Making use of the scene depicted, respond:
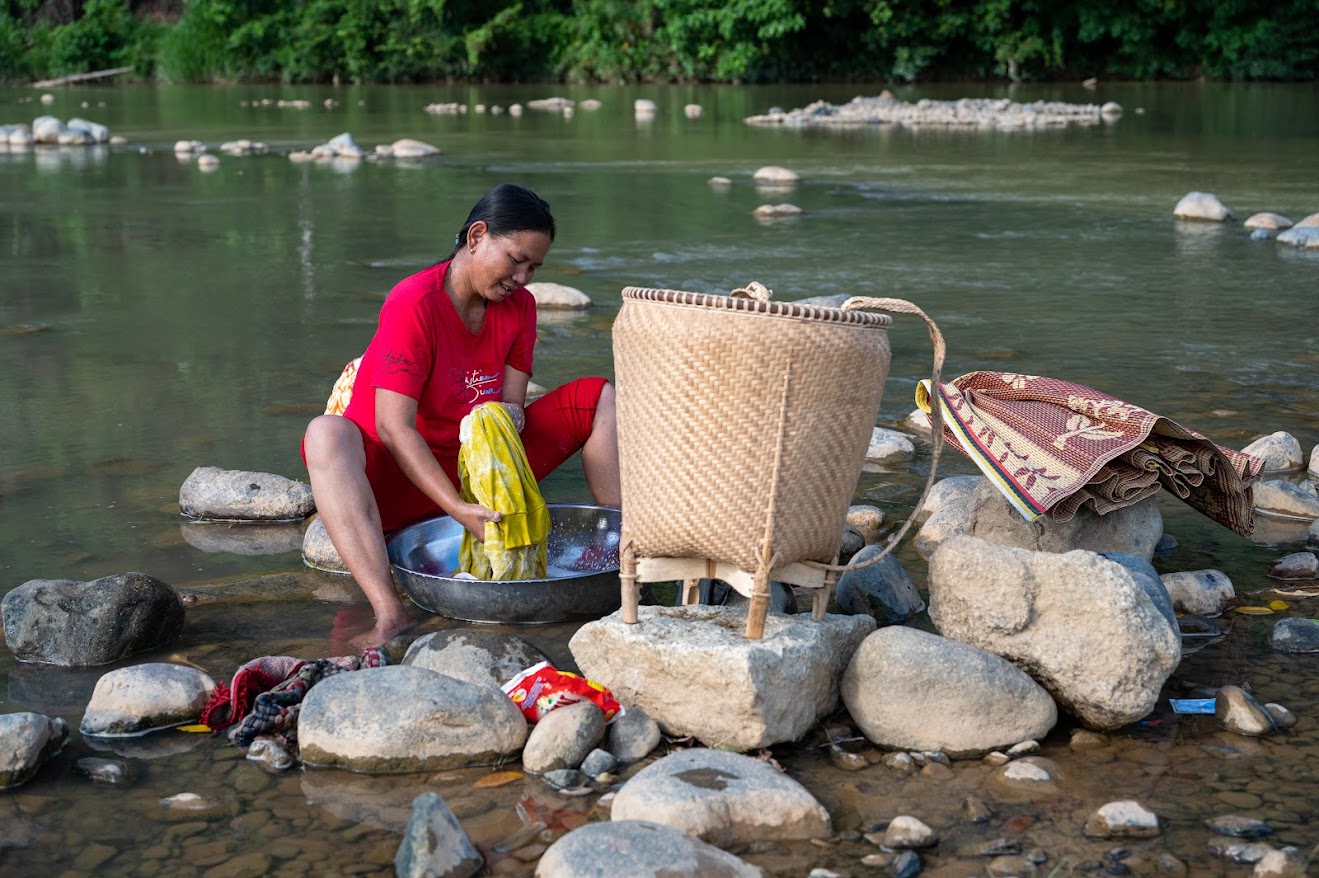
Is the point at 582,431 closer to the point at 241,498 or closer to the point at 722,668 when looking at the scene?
the point at 241,498

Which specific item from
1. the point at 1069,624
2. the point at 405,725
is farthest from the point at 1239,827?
the point at 405,725

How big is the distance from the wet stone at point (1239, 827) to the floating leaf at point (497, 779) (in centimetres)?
130

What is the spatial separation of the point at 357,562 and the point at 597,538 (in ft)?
2.40

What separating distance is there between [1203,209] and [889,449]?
241 inches

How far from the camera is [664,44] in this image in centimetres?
2995

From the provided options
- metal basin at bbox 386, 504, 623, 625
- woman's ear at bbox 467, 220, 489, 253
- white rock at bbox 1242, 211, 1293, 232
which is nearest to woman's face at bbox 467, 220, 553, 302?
woman's ear at bbox 467, 220, 489, 253

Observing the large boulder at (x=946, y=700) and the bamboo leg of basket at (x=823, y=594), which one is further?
the bamboo leg of basket at (x=823, y=594)

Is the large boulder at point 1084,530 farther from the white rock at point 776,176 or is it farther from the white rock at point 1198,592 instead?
the white rock at point 776,176

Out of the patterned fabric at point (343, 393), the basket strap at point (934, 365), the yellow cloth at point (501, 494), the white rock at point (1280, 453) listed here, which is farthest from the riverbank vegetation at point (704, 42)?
the basket strap at point (934, 365)

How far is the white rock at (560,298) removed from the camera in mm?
7441

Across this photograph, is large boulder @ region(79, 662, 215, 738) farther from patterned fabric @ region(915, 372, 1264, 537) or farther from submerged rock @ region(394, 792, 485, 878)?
patterned fabric @ region(915, 372, 1264, 537)

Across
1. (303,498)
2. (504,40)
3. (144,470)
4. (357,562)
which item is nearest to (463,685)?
(357,562)

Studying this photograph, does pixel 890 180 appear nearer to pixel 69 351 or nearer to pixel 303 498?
pixel 69 351

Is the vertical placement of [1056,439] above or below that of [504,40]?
below
